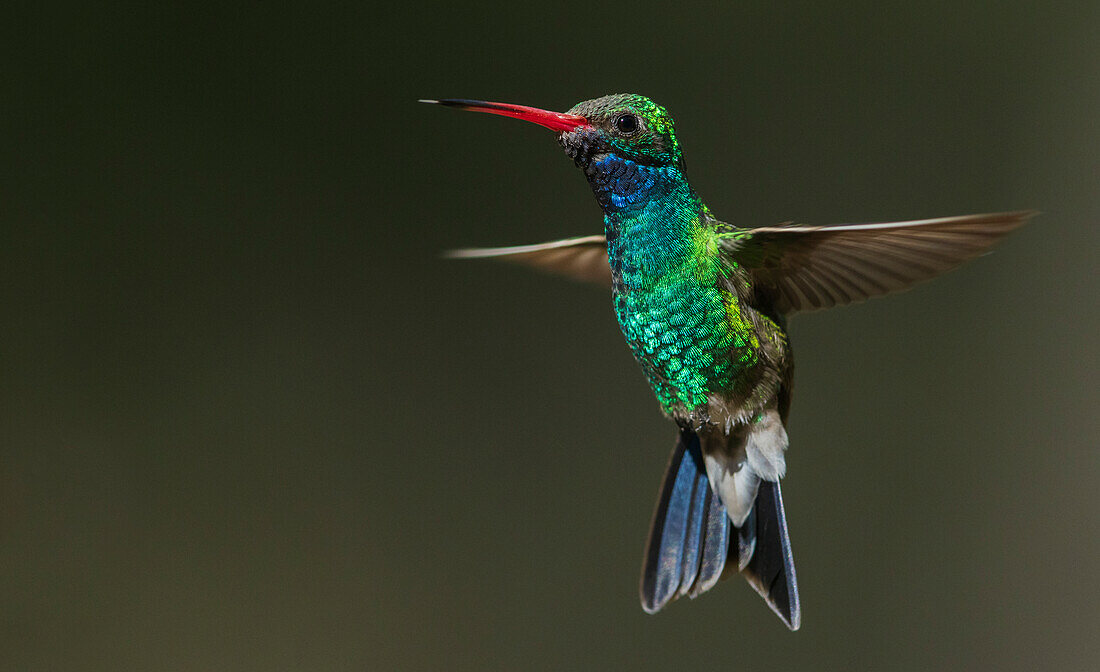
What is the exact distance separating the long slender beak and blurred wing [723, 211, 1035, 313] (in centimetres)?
12

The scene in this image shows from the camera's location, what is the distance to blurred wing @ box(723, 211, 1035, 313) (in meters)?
0.49

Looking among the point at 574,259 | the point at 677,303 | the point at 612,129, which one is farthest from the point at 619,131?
the point at 574,259

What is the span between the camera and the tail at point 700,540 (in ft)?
2.25

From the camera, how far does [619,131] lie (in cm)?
51

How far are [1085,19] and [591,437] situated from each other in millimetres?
1105

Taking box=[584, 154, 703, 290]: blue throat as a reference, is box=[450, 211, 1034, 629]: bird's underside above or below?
below

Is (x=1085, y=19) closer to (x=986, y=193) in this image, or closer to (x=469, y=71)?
(x=986, y=193)

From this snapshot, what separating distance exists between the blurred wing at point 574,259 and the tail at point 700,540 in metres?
0.14

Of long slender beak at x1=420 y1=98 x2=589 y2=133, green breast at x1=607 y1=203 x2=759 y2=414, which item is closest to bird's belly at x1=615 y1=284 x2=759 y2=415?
green breast at x1=607 y1=203 x2=759 y2=414

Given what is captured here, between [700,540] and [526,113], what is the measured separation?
38 centimetres

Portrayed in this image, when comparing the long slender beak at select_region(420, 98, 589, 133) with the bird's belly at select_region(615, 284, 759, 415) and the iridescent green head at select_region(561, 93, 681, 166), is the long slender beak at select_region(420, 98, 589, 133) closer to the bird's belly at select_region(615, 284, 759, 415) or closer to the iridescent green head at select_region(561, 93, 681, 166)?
the iridescent green head at select_region(561, 93, 681, 166)

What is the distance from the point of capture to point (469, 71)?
5.27ft

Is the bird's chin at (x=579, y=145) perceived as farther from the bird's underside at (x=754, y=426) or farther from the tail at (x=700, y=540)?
the tail at (x=700, y=540)

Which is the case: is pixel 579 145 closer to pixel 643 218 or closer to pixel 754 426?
pixel 643 218
